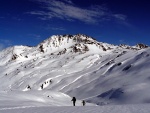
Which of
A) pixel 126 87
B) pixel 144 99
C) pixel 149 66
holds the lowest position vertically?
pixel 144 99

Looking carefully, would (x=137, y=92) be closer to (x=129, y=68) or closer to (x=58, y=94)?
(x=58, y=94)

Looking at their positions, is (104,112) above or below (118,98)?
below

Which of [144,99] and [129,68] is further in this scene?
[129,68]

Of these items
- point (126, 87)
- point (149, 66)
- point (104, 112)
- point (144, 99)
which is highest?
point (149, 66)

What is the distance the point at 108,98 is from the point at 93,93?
1866cm

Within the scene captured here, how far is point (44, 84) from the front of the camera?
183 metres

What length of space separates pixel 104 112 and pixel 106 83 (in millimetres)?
96420

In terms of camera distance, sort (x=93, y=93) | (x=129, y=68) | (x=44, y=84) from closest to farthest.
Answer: (x=93, y=93)
(x=129, y=68)
(x=44, y=84)

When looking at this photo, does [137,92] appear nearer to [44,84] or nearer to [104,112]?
[104,112]

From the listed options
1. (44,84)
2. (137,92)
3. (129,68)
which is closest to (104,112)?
(137,92)

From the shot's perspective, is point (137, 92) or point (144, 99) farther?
point (137, 92)

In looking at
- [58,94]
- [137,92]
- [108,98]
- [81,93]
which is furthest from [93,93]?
[58,94]

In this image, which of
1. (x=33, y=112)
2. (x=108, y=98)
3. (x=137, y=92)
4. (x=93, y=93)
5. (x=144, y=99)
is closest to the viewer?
(x=33, y=112)

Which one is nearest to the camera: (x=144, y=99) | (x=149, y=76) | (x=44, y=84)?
(x=144, y=99)
